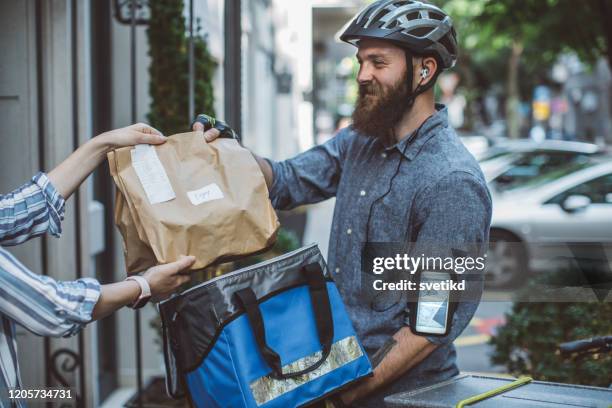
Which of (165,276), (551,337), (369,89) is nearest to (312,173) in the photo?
(369,89)

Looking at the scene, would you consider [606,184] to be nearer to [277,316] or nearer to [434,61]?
[434,61]

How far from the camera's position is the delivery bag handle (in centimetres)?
189

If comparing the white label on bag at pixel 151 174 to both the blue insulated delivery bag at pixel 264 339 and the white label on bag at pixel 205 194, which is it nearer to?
the white label on bag at pixel 205 194

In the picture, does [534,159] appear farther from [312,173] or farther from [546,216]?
[312,173]

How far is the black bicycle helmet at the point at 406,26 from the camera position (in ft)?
7.50

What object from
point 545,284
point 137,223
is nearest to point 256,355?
point 137,223

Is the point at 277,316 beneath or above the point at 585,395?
above

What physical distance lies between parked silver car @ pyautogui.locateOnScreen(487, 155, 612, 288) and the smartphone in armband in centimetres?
710

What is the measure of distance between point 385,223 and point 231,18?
1775 mm

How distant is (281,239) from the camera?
5508 mm

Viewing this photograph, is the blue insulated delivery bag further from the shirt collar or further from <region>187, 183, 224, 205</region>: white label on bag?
the shirt collar

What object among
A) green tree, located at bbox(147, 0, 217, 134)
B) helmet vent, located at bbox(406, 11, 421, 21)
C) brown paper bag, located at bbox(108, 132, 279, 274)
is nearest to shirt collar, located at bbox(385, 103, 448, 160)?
helmet vent, located at bbox(406, 11, 421, 21)

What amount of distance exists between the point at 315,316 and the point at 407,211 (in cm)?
44

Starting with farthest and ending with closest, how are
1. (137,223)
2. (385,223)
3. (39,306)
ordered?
(385,223)
(137,223)
(39,306)
